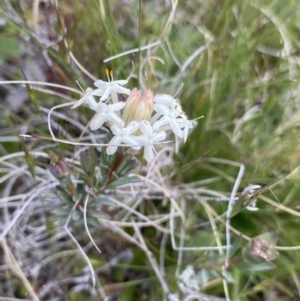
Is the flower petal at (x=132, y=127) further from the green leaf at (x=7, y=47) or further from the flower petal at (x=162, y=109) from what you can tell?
the green leaf at (x=7, y=47)

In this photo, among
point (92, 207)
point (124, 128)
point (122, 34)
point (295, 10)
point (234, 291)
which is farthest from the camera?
point (122, 34)

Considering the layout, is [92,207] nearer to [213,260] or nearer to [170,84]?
[213,260]

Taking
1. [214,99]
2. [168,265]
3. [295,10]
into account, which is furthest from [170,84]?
[168,265]

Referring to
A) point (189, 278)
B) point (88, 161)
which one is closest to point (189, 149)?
point (189, 278)

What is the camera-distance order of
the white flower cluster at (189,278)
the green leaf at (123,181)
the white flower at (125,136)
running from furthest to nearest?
the white flower cluster at (189,278), the green leaf at (123,181), the white flower at (125,136)

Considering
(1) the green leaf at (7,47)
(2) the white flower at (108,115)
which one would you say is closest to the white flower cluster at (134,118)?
(2) the white flower at (108,115)

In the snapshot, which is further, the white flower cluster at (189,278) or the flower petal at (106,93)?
the white flower cluster at (189,278)

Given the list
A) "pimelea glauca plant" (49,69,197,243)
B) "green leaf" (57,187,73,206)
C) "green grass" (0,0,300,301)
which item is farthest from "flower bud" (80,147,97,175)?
"green grass" (0,0,300,301)

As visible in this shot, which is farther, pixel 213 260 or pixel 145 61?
pixel 145 61
